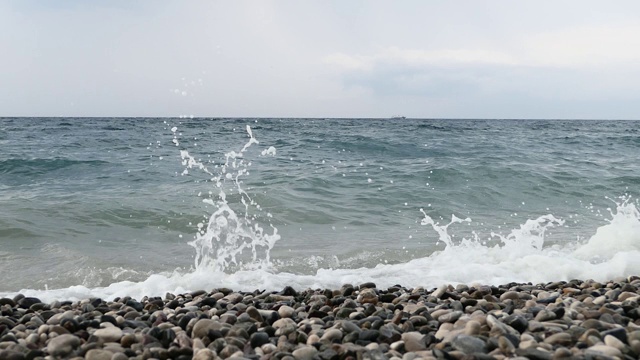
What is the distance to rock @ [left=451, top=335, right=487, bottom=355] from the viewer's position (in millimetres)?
2646

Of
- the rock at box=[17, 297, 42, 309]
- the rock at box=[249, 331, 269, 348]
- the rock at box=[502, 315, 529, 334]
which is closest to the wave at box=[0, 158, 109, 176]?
the rock at box=[17, 297, 42, 309]

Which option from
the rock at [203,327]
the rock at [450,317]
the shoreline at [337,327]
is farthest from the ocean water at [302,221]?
the rock at [203,327]

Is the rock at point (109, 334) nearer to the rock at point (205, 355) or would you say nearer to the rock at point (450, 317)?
the rock at point (205, 355)

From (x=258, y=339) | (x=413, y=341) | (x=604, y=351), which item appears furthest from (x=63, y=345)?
(x=604, y=351)

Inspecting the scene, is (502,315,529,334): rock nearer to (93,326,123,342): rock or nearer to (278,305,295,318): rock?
(278,305,295,318): rock

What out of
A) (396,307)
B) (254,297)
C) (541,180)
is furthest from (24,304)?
(541,180)

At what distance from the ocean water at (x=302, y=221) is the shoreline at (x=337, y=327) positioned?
4.14 ft

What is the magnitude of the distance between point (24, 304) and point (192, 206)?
16.8 feet

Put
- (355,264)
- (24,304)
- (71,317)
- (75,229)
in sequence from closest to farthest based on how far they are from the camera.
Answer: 1. (71,317)
2. (24,304)
3. (355,264)
4. (75,229)

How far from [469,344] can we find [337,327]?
735 mm

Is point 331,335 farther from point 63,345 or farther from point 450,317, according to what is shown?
point 63,345

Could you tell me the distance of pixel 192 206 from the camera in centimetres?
911

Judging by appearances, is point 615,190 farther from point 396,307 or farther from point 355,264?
point 396,307

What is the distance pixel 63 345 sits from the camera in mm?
2766
